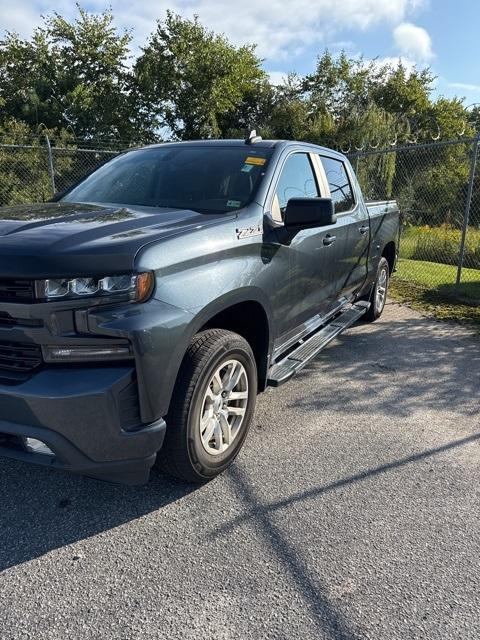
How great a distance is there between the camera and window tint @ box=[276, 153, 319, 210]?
11.8ft

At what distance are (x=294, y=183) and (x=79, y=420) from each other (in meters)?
2.47

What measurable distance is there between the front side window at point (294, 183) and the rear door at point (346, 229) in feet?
1.25

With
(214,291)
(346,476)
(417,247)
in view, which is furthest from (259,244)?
(417,247)

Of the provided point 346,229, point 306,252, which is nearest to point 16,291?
point 306,252

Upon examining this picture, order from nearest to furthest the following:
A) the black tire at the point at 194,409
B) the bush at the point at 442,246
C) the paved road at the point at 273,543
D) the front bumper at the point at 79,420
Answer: the paved road at the point at 273,543 → the front bumper at the point at 79,420 → the black tire at the point at 194,409 → the bush at the point at 442,246

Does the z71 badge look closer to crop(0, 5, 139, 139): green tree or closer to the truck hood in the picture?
the truck hood

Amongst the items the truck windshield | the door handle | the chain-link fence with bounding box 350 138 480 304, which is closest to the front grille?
the truck windshield

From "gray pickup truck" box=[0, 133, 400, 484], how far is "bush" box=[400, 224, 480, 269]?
9.25 metres

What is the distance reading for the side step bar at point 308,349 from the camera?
3467mm

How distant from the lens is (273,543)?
2449 millimetres

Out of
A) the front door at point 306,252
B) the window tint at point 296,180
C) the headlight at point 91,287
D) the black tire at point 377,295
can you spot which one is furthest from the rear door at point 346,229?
the headlight at point 91,287

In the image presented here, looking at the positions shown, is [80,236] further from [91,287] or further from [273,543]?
[273,543]

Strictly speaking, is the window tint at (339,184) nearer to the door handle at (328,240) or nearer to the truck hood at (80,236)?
the door handle at (328,240)

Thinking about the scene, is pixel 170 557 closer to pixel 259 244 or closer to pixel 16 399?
pixel 16 399
